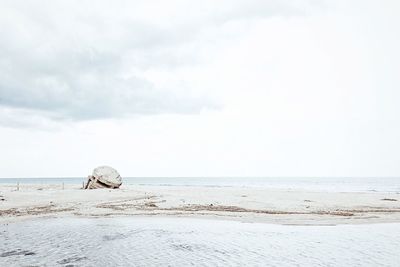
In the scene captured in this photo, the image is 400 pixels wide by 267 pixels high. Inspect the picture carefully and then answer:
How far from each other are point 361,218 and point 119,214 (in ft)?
51.0

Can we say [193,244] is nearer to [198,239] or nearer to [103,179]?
[198,239]

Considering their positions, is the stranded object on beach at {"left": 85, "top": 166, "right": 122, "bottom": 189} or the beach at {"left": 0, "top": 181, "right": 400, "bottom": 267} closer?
the beach at {"left": 0, "top": 181, "right": 400, "bottom": 267}

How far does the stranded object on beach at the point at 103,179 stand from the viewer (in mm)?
48969

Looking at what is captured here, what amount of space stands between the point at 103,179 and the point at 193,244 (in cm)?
3835

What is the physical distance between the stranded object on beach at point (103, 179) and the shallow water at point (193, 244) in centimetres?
3052

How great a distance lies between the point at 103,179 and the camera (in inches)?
1930

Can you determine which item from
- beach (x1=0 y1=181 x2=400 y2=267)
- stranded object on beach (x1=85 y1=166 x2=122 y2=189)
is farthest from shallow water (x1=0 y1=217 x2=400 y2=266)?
stranded object on beach (x1=85 y1=166 x2=122 y2=189)

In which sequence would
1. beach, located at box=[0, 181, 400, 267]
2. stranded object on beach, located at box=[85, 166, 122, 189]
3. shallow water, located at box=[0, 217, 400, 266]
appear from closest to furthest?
1. shallow water, located at box=[0, 217, 400, 266]
2. beach, located at box=[0, 181, 400, 267]
3. stranded object on beach, located at box=[85, 166, 122, 189]

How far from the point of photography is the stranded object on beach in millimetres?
48969

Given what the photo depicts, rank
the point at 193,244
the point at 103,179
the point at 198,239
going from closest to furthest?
the point at 193,244 < the point at 198,239 < the point at 103,179

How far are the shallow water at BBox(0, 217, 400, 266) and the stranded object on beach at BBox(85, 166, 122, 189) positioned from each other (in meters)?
30.5

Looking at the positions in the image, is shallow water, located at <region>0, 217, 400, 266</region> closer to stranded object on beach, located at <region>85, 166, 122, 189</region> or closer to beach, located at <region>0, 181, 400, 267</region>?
beach, located at <region>0, 181, 400, 267</region>

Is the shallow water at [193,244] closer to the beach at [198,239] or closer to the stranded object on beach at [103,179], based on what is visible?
the beach at [198,239]

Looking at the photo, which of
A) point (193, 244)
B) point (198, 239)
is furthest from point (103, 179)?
point (193, 244)
